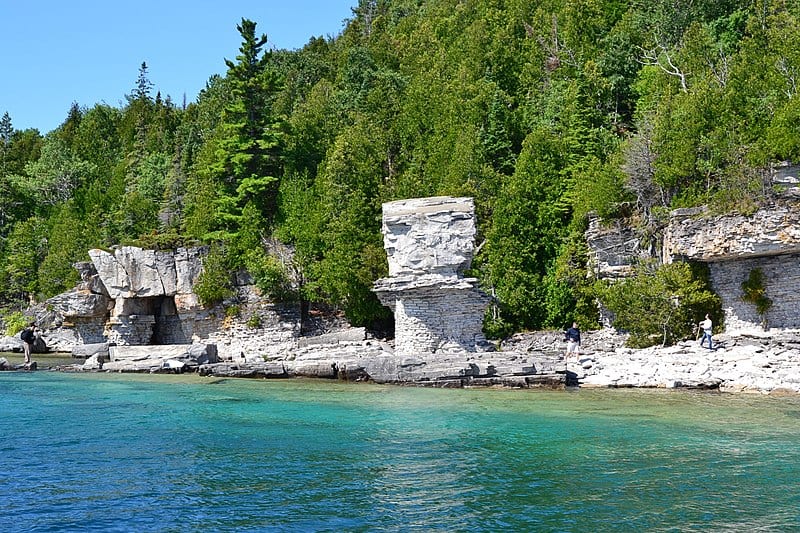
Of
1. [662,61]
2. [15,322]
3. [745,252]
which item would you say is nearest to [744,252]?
[745,252]

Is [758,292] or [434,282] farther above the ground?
[434,282]

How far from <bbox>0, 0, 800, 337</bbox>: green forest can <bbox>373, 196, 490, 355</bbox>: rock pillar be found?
6.73 metres

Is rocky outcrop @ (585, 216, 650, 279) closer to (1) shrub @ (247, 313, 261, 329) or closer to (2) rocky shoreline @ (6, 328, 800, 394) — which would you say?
(2) rocky shoreline @ (6, 328, 800, 394)

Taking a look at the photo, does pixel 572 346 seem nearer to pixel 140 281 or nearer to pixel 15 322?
pixel 140 281

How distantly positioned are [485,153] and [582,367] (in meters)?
18.7

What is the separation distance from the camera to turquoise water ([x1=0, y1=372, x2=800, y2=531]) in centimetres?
1139

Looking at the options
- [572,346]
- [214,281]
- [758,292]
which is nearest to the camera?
[758,292]

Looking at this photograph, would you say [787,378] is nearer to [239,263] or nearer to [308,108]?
[239,263]

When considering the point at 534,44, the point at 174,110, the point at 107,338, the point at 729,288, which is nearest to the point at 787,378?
the point at 729,288

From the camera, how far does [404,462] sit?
1509 cm

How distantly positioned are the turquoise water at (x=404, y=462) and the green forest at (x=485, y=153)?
1283cm

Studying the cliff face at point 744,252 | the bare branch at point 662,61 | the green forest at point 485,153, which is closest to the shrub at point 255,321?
the green forest at point 485,153

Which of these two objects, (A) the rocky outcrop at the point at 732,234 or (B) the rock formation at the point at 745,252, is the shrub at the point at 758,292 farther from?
(A) the rocky outcrop at the point at 732,234

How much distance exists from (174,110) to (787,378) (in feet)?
240
